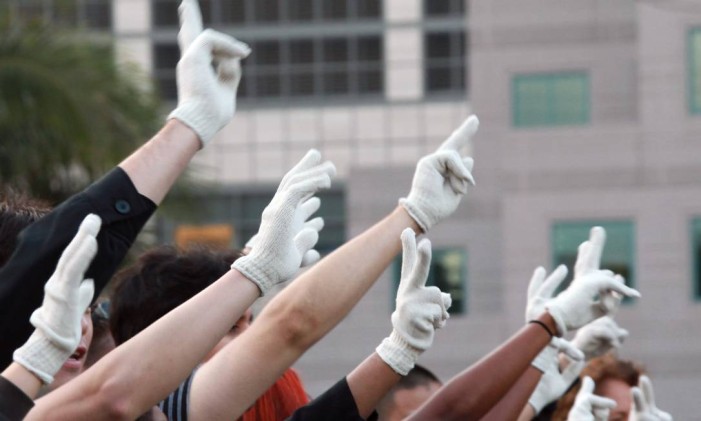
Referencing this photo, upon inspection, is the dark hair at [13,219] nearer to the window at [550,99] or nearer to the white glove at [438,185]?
the white glove at [438,185]

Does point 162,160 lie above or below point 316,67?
above

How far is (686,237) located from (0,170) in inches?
518

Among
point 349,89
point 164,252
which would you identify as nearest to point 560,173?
point 349,89

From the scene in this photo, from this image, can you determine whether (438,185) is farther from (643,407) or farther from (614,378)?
(614,378)

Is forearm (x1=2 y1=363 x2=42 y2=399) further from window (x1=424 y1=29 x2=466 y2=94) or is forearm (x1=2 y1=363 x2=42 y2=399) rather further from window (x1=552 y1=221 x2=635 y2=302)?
window (x1=424 y1=29 x2=466 y2=94)

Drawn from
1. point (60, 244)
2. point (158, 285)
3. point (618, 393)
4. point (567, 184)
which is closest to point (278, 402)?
point (158, 285)

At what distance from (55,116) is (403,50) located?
22243 mm

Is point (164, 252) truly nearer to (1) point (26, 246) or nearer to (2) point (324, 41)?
(1) point (26, 246)

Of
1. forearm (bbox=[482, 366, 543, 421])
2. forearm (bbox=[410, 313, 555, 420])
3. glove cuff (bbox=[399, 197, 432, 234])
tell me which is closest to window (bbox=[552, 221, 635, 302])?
forearm (bbox=[482, 366, 543, 421])

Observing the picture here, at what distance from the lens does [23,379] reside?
98.0 inches

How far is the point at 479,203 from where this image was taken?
85.6 feet

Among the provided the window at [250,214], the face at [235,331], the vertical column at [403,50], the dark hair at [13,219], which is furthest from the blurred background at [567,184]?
the dark hair at [13,219]

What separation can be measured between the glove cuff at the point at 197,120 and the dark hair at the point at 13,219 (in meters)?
0.32

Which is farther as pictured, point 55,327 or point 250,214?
point 250,214
